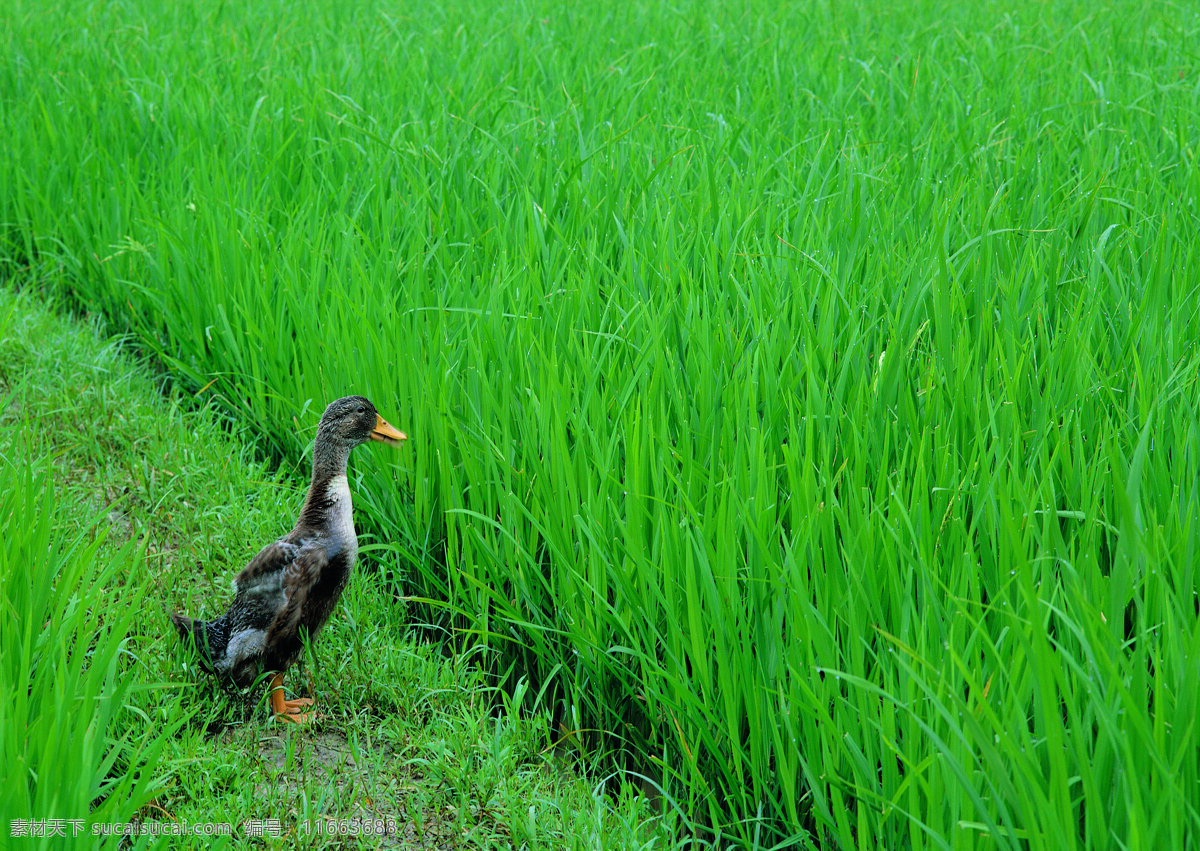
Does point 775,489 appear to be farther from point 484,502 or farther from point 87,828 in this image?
point 87,828

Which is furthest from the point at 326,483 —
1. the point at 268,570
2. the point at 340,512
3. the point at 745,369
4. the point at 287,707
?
the point at 745,369

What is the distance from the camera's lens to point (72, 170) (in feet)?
12.7

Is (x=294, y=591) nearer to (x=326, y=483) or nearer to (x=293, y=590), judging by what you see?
(x=293, y=590)

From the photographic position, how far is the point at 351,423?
6.49ft

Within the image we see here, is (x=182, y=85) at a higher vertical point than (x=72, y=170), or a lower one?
higher

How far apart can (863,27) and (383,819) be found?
538cm

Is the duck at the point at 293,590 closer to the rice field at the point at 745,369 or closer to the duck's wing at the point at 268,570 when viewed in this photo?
the duck's wing at the point at 268,570

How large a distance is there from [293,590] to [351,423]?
1.14 ft

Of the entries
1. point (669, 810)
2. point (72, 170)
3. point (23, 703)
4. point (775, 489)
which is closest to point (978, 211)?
point (775, 489)

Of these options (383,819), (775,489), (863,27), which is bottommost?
(383,819)

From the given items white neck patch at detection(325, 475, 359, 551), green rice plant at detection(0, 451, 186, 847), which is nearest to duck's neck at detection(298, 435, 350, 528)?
white neck patch at detection(325, 475, 359, 551)

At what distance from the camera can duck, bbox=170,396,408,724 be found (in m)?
1.83

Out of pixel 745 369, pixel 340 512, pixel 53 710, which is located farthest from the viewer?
pixel 745 369

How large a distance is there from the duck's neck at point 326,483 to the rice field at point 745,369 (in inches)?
10.4
